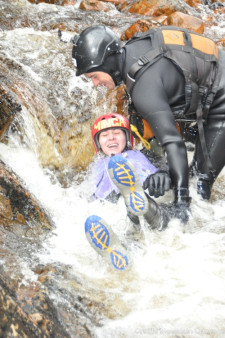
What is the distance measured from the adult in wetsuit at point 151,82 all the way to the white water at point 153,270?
1.29ft

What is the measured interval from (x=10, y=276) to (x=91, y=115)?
13.1 feet

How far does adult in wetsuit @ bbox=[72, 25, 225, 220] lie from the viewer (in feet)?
11.6

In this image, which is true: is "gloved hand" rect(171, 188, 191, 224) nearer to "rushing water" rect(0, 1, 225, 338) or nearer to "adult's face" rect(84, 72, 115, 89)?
"rushing water" rect(0, 1, 225, 338)

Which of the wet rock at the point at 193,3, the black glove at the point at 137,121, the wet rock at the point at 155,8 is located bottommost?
the black glove at the point at 137,121

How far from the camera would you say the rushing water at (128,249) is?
9.19ft

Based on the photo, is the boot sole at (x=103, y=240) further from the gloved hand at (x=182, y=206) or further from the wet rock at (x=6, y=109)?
the wet rock at (x=6, y=109)

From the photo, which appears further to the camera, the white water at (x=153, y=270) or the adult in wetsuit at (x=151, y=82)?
the adult in wetsuit at (x=151, y=82)

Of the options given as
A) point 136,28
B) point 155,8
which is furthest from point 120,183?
point 155,8

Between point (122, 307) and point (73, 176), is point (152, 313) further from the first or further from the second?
point (73, 176)

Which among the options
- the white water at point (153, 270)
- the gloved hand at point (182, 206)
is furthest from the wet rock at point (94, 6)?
the gloved hand at point (182, 206)

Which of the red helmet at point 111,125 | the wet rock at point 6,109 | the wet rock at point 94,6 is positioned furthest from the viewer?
the wet rock at point 94,6

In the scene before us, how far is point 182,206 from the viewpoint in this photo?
3.85 m

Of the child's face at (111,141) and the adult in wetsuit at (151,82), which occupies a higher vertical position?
the adult in wetsuit at (151,82)

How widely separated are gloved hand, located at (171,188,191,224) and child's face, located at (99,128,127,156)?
1339mm
